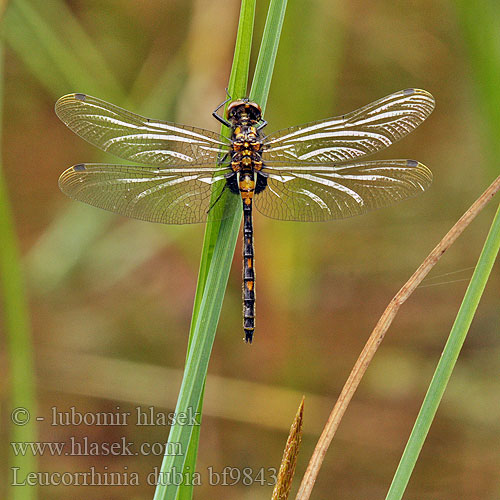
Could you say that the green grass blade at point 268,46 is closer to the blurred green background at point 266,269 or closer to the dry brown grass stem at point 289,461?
the dry brown grass stem at point 289,461

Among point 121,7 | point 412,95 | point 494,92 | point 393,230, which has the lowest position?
point 412,95

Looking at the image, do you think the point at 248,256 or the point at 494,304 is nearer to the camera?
the point at 248,256

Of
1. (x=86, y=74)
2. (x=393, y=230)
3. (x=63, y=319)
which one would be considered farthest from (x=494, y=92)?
(x=63, y=319)

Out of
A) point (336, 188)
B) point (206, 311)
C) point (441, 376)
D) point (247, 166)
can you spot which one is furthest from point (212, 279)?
point (336, 188)

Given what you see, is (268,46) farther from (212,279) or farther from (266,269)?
(266,269)

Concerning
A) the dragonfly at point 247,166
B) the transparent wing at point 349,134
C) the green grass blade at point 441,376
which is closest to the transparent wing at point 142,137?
the dragonfly at point 247,166

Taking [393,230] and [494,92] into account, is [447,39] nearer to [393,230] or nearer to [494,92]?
[393,230]
